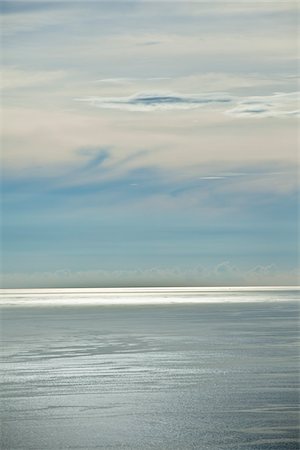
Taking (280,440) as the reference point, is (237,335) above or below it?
below

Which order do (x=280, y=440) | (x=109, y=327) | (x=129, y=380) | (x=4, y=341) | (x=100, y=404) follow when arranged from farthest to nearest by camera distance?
(x=109, y=327) < (x=4, y=341) < (x=129, y=380) < (x=100, y=404) < (x=280, y=440)

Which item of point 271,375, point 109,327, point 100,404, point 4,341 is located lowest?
point 109,327

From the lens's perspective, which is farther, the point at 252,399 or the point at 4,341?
the point at 4,341

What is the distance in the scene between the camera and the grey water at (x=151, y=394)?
682 inches

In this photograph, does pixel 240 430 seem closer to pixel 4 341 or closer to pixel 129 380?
pixel 129 380

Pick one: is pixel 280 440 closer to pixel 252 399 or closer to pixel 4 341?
pixel 252 399

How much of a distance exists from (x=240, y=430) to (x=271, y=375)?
340 inches

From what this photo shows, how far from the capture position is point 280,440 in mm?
17016

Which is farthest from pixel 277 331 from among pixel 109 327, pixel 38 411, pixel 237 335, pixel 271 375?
pixel 38 411

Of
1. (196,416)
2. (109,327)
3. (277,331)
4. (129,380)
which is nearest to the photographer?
(196,416)

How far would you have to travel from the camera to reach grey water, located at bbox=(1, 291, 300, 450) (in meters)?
17.3

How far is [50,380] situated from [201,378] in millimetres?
4519

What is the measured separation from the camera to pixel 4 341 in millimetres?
42000

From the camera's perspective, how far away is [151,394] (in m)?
23.1
